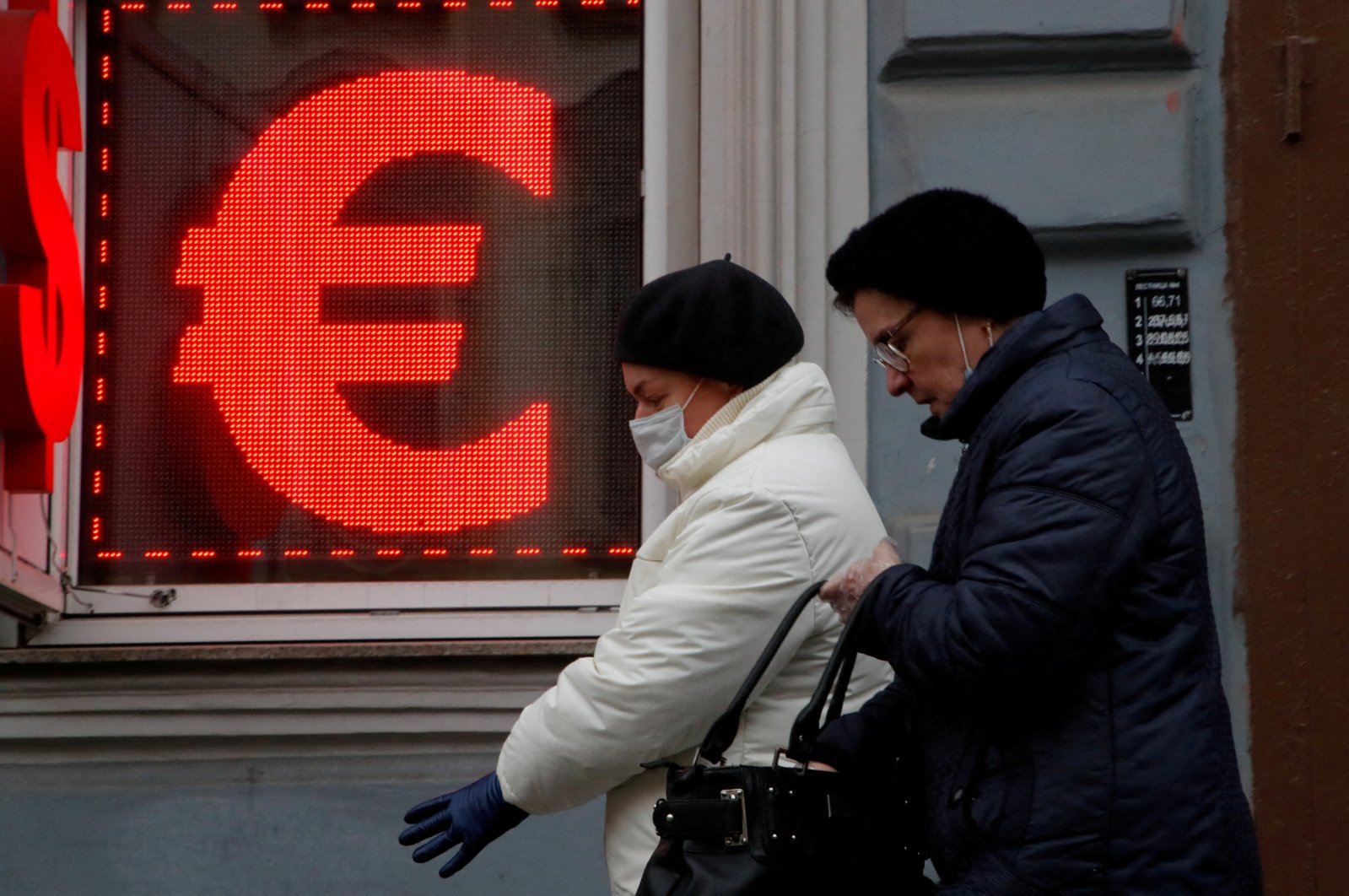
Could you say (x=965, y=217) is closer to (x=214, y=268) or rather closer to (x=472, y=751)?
(x=472, y=751)

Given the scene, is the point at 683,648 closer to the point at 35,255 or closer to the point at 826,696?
the point at 826,696

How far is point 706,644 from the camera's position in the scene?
2539 mm

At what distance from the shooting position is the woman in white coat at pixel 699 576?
8.38 feet

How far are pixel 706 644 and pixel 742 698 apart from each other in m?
0.13

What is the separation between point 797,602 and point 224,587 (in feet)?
7.51

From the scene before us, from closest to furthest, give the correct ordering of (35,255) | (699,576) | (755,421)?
(699,576)
(755,421)
(35,255)

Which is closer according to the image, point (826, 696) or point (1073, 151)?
point (826, 696)

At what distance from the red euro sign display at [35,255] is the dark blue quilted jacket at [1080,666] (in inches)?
92.4

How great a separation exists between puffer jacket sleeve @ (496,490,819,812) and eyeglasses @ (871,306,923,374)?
11.9 inches

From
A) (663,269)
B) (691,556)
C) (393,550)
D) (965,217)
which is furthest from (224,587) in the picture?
(965,217)

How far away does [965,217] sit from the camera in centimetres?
234

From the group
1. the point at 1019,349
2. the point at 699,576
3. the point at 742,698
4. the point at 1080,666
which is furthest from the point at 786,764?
the point at 1019,349

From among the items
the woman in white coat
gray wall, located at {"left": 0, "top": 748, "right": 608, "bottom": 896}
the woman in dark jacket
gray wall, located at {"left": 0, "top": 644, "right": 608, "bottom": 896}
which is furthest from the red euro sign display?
the woman in dark jacket

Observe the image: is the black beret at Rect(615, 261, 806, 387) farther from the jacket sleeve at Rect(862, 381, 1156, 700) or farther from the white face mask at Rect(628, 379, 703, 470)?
the jacket sleeve at Rect(862, 381, 1156, 700)
